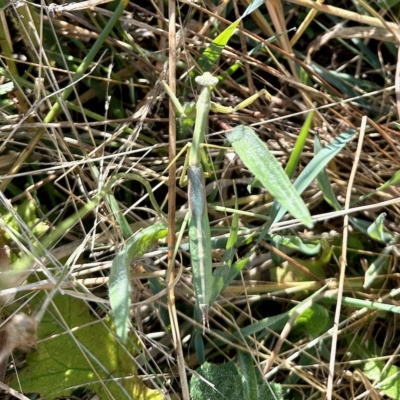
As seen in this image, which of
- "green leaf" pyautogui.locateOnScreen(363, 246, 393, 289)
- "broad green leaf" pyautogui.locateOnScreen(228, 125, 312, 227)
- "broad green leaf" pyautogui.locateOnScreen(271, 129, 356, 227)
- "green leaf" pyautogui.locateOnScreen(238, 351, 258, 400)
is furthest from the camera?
"green leaf" pyautogui.locateOnScreen(363, 246, 393, 289)

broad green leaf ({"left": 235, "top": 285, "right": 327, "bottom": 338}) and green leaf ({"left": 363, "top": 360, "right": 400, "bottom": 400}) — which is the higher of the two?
broad green leaf ({"left": 235, "top": 285, "right": 327, "bottom": 338})

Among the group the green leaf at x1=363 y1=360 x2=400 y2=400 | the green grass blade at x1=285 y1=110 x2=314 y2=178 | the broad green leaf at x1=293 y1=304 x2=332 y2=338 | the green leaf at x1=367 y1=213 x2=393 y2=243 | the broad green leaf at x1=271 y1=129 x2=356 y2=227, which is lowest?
the green leaf at x1=363 y1=360 x2=400 y2=400

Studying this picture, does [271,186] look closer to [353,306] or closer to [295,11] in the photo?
[353,306]

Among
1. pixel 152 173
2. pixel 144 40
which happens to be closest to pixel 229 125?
pixel 152 173

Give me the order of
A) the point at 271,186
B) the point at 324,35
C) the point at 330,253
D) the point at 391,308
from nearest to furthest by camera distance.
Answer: the point at 271,186 → the point at 391,308 → the point at 330,253 → the point at 324,35

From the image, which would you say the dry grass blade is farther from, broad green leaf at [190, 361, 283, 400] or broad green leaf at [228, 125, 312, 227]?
broad green leaf at [228, 125, 312, 227]

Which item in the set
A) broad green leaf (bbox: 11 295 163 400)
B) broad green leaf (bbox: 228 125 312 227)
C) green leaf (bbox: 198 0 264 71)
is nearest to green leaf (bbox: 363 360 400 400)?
broad green leaf (bbox: 11 295 163 400)
